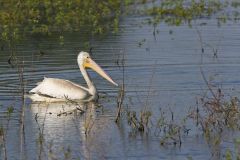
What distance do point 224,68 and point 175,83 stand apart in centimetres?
173

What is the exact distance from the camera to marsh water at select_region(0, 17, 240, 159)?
11273 millimetres

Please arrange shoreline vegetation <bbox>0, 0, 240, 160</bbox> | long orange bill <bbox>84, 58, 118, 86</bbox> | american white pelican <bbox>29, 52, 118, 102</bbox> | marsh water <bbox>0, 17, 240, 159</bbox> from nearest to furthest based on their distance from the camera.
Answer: marsh water <bbox>0, 17, 240, 159</bbox> → american white pelican <bbox>29, 52, 118, 102</bbox> → long orange bill <bbox>84, 58, 118, 86</bbox> → shoreline vegetation <bbox>0, 0, 240, 160</bbox>

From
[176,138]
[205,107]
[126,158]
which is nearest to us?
[126,158]

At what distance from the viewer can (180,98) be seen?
1442cm

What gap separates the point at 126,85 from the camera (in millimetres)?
15898

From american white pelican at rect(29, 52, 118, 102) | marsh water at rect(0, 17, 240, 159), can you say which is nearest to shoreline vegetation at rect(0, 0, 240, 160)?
marsh water at rect(0, 17, 240, 159)

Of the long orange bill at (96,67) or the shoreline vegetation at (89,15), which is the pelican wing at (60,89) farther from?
the shoreline vegetation at (89,15)

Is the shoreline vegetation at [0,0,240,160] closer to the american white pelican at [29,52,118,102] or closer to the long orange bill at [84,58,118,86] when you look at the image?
the long orange bill at [84,58,118,86]

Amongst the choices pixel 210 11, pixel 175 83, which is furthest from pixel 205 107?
pixel 210 11

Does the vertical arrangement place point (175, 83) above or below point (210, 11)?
below

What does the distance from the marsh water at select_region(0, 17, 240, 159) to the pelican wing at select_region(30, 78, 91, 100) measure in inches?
10.4

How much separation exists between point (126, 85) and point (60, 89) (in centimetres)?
133

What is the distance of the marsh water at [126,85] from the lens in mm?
11273

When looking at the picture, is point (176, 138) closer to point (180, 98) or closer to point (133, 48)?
point (180, 98)
